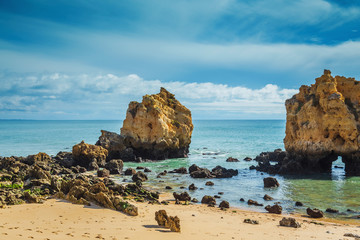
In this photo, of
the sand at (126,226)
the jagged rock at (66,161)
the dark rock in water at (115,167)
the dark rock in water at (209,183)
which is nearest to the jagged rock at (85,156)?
the jagged rock at (66,161)

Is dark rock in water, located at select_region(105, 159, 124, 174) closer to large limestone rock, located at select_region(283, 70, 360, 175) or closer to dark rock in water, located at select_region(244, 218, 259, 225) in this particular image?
large limestone rock, located at select_region(283, 70, 360, 175)

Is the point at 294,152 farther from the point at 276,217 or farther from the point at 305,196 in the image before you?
the point at 276,217

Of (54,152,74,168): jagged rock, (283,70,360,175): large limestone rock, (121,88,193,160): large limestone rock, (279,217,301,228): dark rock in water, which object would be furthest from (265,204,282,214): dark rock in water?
(121,88,193,160): large limestone rock

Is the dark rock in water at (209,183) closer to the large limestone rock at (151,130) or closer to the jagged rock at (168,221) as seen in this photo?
the jagged rock at (168,221)

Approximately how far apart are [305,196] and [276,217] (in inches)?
290

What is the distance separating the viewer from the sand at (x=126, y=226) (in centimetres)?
1204

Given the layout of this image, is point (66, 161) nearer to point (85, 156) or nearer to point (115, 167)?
point (85, 156)

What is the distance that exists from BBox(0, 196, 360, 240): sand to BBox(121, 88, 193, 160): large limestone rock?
28731mm

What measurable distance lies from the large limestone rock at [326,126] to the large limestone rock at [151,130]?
18.3 metres

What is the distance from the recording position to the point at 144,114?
46312 mm

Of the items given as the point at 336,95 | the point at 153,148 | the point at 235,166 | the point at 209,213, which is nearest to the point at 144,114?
the point at 153,148

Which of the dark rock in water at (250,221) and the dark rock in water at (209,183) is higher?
the dark rock in water at (250,221)

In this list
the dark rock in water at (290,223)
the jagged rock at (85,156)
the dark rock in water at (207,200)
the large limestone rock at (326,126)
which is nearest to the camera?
the dark rock in water at (290,223)

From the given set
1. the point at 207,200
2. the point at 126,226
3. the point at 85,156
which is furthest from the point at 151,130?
the point at 126,226
